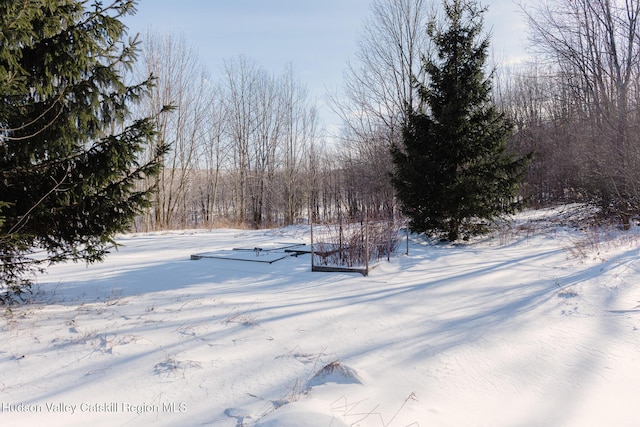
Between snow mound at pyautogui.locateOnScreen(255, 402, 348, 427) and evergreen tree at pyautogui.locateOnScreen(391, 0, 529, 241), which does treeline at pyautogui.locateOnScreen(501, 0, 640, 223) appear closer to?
evergreen tree at pyautogui.locateOnScreen(391, 0, 529, 241)

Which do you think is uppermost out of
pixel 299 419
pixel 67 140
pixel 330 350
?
pixel 67 140

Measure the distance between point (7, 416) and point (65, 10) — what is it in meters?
3.87

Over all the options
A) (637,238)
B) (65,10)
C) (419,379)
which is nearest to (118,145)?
(65,10)

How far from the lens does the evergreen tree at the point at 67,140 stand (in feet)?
11.7

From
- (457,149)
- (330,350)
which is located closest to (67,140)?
(330,350)

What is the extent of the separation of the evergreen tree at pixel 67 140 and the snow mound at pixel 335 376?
2.87 metres

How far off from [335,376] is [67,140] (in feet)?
11.6

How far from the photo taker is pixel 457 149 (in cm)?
893

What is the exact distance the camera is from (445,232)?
31.8 ft

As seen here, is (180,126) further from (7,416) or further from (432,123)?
(7,416)

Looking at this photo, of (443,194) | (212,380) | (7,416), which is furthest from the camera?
(443,194)

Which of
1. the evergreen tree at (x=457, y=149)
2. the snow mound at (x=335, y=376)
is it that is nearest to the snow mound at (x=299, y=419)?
the snow mound at (x=335, y=376)

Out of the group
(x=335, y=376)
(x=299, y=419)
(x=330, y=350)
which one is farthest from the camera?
(x=330, y=350)

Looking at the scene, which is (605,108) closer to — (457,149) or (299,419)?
(457,149)
